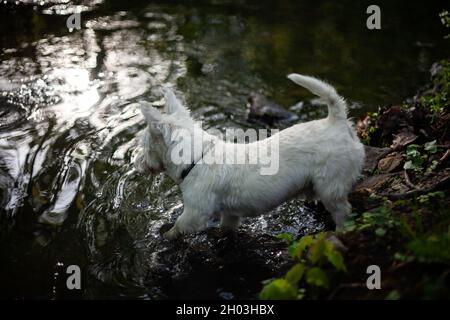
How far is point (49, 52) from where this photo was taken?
10.1m

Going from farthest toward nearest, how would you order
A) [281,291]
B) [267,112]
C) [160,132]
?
[267,112]
[160,132]
[281,291]

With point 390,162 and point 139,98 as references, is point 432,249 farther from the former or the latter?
point 139,98

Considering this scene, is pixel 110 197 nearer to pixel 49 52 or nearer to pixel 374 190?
pixel 374 190

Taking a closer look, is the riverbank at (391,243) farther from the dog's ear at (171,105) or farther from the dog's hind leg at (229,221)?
the dog's ear at (171,105)

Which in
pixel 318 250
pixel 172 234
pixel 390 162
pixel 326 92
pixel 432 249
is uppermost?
pixel 326 92

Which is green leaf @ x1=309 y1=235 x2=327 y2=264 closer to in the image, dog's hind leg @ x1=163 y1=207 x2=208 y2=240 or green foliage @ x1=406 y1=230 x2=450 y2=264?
green foliage @ x1=406 y1=230 x2=450 y2=264

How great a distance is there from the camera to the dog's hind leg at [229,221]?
5199 millimetres

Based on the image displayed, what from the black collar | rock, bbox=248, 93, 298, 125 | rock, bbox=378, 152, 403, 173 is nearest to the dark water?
rock, bbox=248, 93, 298, 125

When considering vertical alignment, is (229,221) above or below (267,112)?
below

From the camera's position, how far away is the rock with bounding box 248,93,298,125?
8531 millimetres

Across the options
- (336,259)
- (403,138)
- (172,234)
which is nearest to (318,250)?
(336,259)

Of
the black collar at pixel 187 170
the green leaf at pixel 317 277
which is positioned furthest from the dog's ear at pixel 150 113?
the green leaf at pixel 317 277

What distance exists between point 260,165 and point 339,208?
0.99m

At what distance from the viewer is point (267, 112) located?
8.57m
